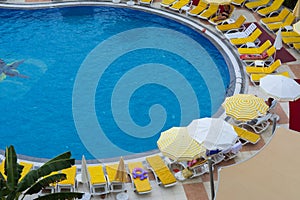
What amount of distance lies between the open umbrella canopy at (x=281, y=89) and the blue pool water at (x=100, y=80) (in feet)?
8.32

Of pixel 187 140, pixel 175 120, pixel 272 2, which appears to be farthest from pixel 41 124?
pixel 272 2

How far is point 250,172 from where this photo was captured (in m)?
9.63

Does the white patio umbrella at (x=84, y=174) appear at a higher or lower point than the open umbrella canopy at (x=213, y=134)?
lower

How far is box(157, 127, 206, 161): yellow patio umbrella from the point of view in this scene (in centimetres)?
1268

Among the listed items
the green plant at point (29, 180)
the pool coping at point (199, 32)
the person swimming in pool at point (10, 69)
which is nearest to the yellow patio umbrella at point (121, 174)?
the pool coping at point (199, 32)

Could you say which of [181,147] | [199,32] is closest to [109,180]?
[181,147]

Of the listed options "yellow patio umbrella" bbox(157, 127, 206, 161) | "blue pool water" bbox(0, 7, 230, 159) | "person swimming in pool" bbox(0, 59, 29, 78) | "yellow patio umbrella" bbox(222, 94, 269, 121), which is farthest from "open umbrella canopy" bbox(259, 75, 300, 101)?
"person swimming in pool" bbox(0, 59, 29, 78)

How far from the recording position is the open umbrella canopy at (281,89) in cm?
1471

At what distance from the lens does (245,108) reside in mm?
14656

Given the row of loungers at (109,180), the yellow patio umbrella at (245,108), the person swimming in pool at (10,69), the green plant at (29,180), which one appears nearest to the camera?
the green plant at (29,180)

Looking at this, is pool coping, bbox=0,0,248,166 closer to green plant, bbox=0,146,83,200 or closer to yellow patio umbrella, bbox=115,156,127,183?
yellow patio umbrella, bbox=115,156,127,183

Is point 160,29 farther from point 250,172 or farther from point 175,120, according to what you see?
point 250,172

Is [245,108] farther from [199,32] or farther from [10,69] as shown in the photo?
[10,69]

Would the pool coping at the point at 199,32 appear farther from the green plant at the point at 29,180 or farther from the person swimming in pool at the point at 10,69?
the person swimming in pool at the point at 10,69
